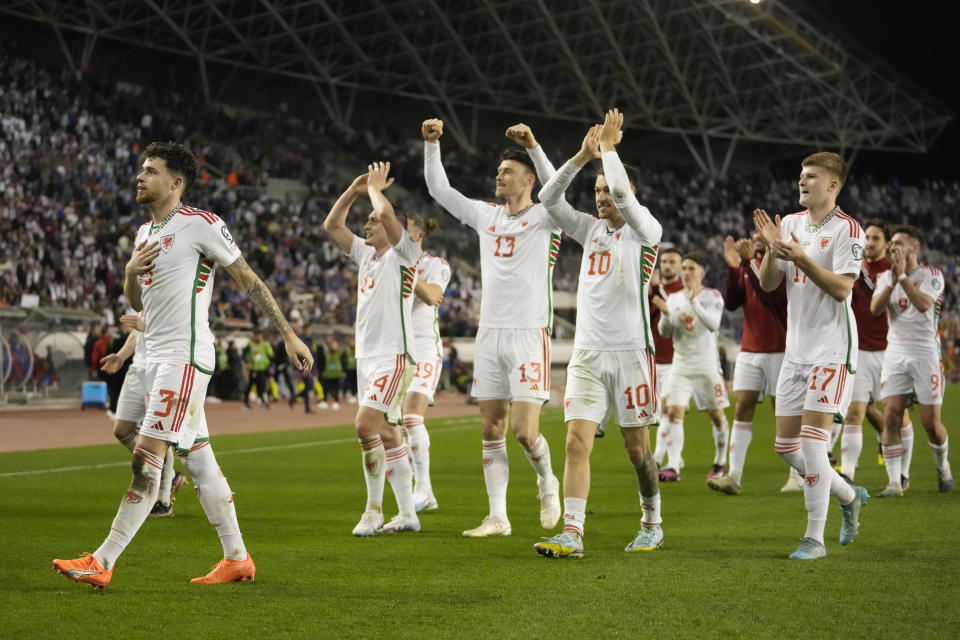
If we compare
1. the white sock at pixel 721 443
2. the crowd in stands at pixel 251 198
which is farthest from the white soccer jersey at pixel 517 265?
the crowd in stands at pixel 251 198

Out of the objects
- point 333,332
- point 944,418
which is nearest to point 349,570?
point 944,418

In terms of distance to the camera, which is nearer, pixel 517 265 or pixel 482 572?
pixel 482 572

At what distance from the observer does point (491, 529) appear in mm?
8531

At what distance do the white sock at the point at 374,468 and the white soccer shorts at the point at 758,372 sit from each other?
380 cm

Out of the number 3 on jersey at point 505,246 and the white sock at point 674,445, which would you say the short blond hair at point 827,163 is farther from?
the white sock at point 674,445

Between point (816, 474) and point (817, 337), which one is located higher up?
point (817, 337)

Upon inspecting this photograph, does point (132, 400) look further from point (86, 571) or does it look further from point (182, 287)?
point (86, 571)

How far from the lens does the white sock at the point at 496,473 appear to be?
869 cm

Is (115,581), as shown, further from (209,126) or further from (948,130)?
(948,130)

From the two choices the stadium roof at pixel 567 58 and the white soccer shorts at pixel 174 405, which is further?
the stadium roof at pixel 567 58

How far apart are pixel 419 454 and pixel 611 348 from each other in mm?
3153

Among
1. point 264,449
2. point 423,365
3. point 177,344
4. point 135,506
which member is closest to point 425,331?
point 423,365

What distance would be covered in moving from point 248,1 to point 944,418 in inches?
1174

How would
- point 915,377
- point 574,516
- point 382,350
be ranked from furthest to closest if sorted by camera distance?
Answer: point 915,377 < point 382,350 < point 574,516
